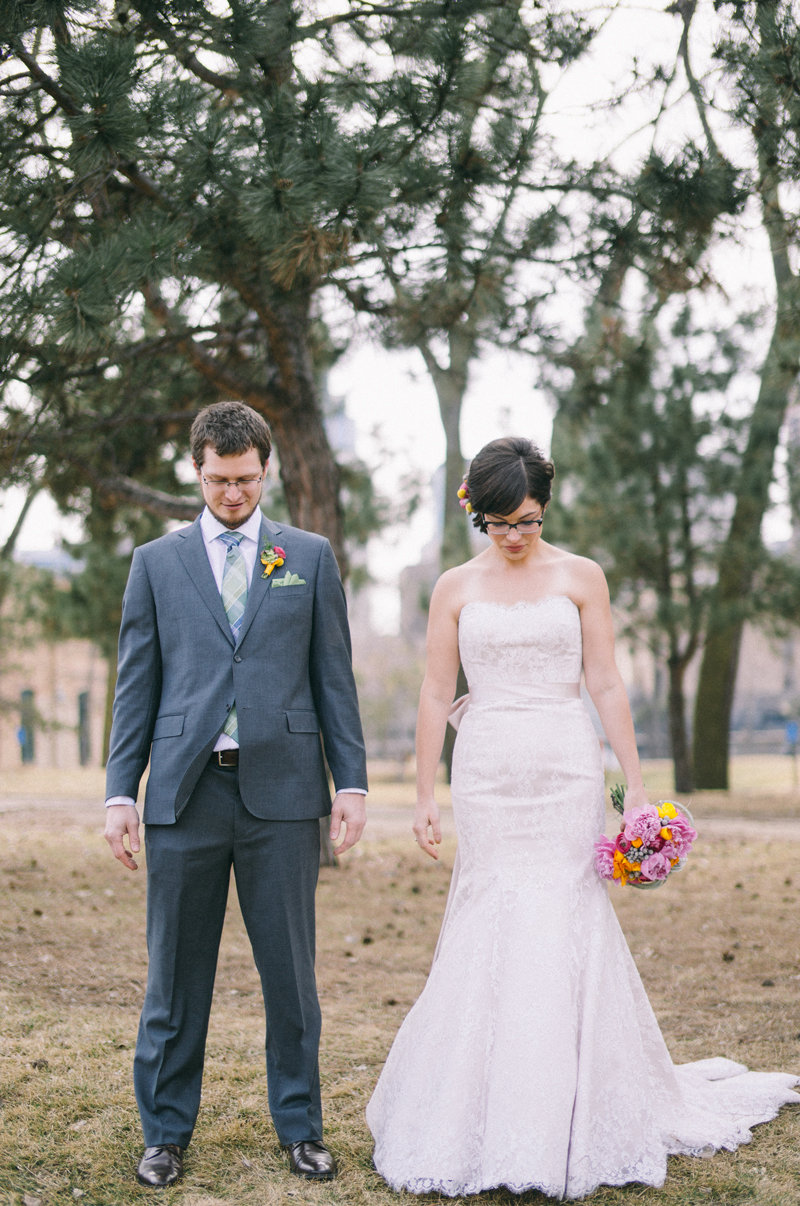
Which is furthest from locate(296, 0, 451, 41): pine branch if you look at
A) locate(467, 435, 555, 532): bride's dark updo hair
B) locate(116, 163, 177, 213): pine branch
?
locate(467, 435, 555, 532): bride's dark updo hair

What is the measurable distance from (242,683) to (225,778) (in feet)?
0.88

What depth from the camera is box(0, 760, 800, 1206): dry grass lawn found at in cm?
309

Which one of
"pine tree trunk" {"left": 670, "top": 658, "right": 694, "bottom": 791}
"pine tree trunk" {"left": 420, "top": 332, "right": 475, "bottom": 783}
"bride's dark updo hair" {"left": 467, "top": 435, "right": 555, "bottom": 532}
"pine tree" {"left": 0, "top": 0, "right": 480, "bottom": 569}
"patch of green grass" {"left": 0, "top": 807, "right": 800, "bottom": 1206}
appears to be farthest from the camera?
"pine tree trunk" {"left": 420, "top": 332, "right": 475, "bottom": 783}

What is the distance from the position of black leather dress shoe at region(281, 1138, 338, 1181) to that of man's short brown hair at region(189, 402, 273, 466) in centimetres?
194

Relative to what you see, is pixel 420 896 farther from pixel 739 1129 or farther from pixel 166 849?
pixel 166 849

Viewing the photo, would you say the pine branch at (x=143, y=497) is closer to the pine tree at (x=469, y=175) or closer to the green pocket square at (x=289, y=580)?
the pine tree at (x=469, y=175)

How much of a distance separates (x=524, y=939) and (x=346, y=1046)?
1654 mm

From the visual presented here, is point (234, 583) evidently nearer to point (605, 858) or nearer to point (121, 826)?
point (121, 826)

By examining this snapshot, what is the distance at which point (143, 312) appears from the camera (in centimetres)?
838

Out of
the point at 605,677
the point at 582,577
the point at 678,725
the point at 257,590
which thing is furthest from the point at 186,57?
the point at 678,725

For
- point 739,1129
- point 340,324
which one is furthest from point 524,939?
point 340,324

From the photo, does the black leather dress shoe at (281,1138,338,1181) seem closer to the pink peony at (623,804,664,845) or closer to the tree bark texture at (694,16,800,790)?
the pink peony at (623,804,664,845)

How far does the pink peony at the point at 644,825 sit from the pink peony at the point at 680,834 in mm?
42

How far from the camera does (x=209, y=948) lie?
313cm
